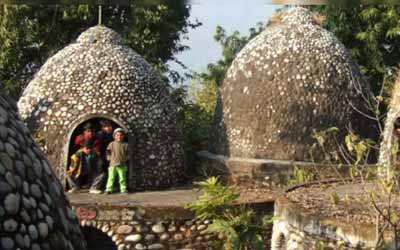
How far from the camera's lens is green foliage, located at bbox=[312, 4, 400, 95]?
55.8 feet

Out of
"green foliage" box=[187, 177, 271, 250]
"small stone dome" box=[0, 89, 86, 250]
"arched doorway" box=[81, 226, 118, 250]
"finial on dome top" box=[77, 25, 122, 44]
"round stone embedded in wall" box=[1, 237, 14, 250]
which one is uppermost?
"finial on dome top" box=[77, 25, 122, 44]

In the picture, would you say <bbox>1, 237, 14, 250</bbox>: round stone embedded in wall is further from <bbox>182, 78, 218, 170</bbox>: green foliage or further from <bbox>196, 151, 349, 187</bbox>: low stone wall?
<bbox>182, 78, 218, 170</bbox>: green foliage

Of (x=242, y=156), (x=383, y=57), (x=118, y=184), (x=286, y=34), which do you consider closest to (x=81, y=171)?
(x=118, y=184)

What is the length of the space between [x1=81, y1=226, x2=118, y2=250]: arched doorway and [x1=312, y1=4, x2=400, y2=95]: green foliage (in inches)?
386

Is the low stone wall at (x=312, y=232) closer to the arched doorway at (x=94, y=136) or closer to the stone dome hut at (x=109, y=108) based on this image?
the stone dome hut at (x=109, y=108)

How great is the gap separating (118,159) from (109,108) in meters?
0.86

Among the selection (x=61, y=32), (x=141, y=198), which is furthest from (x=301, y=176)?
(x=61, y=32)

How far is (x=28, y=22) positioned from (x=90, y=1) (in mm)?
14308

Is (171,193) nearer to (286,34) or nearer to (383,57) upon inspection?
(286,34)

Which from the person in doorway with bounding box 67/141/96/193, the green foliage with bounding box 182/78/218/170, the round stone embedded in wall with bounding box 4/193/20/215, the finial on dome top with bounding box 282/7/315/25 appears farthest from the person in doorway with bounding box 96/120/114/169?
the round stone embedded in wall with bounding box 4/193/20/215

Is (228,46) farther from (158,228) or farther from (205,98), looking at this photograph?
(158,228)

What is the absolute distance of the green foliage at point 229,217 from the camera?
7934 millimetres

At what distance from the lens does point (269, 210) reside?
31.3 ft

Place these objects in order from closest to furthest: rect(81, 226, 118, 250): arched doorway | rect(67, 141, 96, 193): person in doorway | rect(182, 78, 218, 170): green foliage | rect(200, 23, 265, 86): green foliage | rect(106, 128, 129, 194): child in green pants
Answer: rect(81, 226, 118, 250): arched doorway
rect(106, 128, 129, 194): child in green pants
rect(67, 141, 96, 193): person in doorway
rect(182, 78, 218, 170): green foliage
rect(200, 23, 265, 86): green foliage
